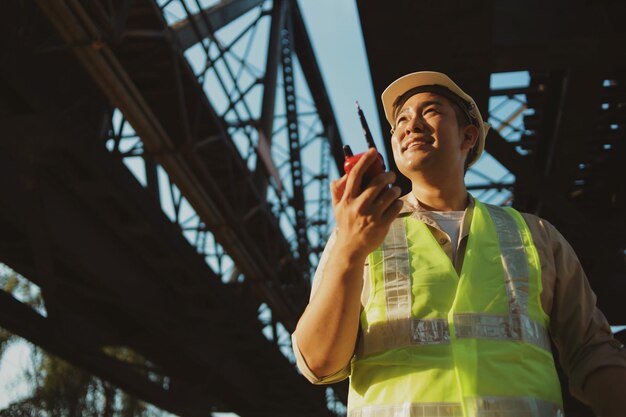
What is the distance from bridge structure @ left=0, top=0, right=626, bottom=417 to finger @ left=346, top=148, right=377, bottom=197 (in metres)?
2.28

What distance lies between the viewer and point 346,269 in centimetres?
195

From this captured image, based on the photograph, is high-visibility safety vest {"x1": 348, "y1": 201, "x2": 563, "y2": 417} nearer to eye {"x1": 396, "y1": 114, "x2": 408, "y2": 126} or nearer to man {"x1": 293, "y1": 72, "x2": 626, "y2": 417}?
man {"x1": 293, "y1": 72, "x2": 626, "y2": 417}

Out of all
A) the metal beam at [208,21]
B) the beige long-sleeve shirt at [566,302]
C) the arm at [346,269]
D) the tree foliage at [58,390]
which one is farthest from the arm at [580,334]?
the tree foliage at [58,390]

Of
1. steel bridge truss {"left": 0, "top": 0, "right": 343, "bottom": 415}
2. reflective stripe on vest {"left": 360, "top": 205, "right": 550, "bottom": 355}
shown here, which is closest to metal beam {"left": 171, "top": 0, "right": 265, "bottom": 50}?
steel bridge truss {"left": 0, "top": 0, "right": 343, "bottom": 415}

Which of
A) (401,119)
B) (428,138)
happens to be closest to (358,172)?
(428,138)

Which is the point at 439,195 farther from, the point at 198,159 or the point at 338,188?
the point at 198,159

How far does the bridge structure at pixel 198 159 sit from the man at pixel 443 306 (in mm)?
1877

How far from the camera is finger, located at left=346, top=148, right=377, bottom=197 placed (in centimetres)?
186

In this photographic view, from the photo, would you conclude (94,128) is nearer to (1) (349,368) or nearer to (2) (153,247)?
(2) (153,247)

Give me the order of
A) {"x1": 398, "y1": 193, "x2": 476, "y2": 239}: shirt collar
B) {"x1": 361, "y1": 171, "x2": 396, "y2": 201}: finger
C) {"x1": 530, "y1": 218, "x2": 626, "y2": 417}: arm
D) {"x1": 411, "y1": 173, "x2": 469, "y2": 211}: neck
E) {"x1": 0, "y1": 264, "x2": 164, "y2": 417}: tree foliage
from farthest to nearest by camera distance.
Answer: {"x1": 0, "y1": 264, "x2": 164, "y2": 417}: tree foliage
{"x1": 411, "y1": 173, "x2": 469, "y2": 211}: neck
{"x1": 398, "y1": 193, "x2": 476, "y2": 239}: shirt collar
{"x1": 530, "y1": 218, "x2": 626, "y2": 417}: arm
{"x1": 361, "y1": 171, "x2": 396, "y2": 201}: finger

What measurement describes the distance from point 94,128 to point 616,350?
650 centimetres

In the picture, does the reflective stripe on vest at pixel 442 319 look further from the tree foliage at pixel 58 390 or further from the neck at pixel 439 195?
the tree foliage at pixel 58 390

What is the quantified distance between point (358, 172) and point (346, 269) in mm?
255

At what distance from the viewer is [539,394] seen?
1991 millimetres
